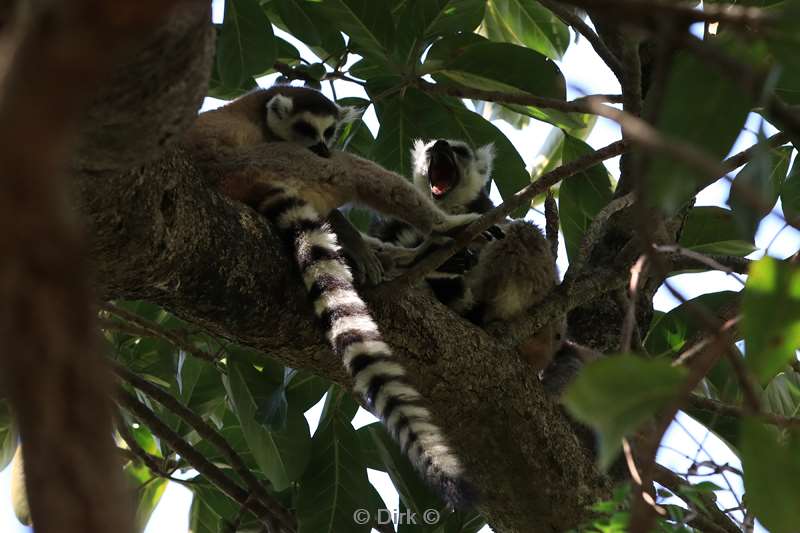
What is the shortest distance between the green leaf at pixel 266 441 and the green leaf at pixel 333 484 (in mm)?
113

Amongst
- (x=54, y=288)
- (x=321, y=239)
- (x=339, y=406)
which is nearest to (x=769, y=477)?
(x=54, y=288)

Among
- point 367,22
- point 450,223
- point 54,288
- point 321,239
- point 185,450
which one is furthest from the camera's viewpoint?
point 367,22

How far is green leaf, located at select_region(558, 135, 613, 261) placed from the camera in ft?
18.1

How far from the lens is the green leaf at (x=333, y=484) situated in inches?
193

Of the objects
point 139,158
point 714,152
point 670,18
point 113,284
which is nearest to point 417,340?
point 113,284

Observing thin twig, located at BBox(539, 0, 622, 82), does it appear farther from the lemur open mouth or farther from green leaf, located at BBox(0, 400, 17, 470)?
green leaf, located at BBox(0, 400, 17, 470)

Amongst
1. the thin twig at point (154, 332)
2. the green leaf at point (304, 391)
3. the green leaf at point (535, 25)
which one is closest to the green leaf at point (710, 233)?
the green leaf at point (535, 25)

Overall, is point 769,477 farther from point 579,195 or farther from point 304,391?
point 579,195

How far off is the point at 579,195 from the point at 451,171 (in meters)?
1.11

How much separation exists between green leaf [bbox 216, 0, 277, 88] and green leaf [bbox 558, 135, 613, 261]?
1847mm

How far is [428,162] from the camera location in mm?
6508

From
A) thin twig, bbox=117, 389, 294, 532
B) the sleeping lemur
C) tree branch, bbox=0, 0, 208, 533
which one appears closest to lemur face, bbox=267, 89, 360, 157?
the sleeping lemur

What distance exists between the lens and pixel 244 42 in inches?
190

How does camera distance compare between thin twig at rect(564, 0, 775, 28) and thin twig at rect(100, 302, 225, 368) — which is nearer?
thin twig at rect(564, 0, 775, 28)
